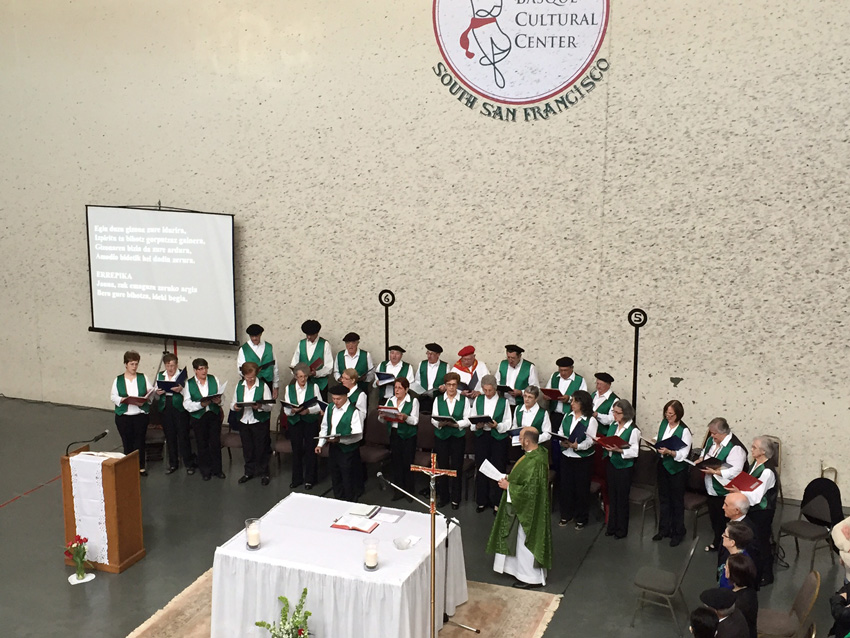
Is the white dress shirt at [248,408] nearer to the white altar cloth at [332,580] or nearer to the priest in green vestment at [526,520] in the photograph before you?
the white altar cloth at [332,580]

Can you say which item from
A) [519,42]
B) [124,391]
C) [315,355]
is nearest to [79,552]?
[124,391]

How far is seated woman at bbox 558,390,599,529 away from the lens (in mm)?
9961

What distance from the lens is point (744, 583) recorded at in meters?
6.49

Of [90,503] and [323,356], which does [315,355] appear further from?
[90,503]

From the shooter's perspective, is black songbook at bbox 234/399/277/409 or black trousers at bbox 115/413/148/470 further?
black trousers at bbox 115/413/148/470

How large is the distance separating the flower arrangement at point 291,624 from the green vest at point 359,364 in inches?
201

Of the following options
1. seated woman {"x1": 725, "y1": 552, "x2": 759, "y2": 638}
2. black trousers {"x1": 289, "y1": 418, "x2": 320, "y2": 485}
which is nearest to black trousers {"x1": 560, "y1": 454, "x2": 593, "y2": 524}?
black trousers {"x1": 289, "y1": 418, "x2": 320, "y2": 485}

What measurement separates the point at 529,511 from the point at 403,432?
2684 millimetres

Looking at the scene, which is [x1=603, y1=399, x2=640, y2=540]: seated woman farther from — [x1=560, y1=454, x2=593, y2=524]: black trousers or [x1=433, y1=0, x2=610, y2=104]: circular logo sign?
[x1=433, y1=0, x2=610, y2=104]: circular logo sign

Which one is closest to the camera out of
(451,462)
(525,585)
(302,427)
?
(525,585)

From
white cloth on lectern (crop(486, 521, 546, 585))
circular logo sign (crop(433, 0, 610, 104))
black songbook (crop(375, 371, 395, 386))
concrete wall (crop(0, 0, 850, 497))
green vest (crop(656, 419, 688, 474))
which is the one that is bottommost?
white cloth on lectern (crop(486, 521, 546, 585))

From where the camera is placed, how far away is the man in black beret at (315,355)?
1210cm

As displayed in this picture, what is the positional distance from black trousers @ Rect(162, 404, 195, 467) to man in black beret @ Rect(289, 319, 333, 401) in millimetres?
1534

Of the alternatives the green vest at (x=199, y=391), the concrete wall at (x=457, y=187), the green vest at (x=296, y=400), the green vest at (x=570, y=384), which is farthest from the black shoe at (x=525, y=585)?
the green vest at (x=199, y=391)
